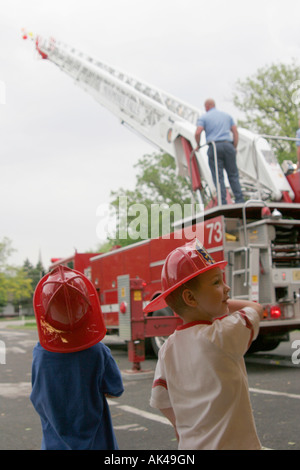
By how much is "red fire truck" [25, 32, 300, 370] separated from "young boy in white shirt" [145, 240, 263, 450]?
579 cm

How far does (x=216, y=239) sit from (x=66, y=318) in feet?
19.6

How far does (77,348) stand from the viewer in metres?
2.19

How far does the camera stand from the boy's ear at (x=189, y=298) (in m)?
1.89

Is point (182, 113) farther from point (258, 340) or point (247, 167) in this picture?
point (258, 340)

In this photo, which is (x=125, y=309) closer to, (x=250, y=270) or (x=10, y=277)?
(x=250, y=270)

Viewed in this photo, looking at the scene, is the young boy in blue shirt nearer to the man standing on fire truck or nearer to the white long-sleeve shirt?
the white long-sleeve shirt

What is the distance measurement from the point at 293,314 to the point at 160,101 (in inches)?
259

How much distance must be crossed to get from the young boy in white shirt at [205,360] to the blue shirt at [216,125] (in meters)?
7.03

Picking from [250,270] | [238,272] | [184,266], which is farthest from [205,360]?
[238,272]

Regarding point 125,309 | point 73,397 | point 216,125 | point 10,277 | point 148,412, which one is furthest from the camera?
point 10,277

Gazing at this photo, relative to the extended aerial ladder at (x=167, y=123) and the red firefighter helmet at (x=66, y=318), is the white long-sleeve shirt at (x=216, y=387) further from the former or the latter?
the extended aerial ladder at (x=167, y=123)

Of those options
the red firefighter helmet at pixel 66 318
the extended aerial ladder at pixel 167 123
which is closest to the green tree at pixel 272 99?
the extended aerial ladder at pixel 167 123

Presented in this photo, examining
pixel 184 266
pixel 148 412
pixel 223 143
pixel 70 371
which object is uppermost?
pixel 223 143

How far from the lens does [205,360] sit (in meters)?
1.77
